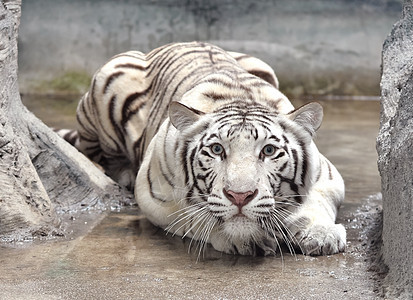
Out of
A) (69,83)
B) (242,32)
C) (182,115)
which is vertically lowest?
(69,83)

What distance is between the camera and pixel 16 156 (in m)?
3.30

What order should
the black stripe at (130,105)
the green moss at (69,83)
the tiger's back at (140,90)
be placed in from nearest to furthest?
1. the tiger's back at (140,90)
2. the black stripe at (130,105)
3. the green moss at (69,83)

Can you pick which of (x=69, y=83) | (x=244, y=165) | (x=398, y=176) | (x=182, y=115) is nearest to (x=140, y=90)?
(x=182, y=115)

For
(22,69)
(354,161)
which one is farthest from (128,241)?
(22,69)

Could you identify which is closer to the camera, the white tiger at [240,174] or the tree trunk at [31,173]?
the white tiger at [240,174]

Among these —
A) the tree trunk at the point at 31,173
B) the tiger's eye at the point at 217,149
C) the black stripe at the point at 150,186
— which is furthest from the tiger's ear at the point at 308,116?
the tree trunk at the point at 31,173

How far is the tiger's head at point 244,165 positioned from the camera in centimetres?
276

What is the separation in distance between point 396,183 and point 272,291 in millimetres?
566

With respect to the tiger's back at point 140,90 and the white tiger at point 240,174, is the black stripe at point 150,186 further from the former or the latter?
the tiger's back at point 140,90

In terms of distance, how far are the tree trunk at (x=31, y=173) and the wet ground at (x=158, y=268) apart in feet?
0.43

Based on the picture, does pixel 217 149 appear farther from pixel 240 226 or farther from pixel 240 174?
pixel 240 226

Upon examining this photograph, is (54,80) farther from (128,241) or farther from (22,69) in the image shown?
(128,241)

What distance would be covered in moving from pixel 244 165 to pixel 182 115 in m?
0.41

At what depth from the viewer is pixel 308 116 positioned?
302 cm
